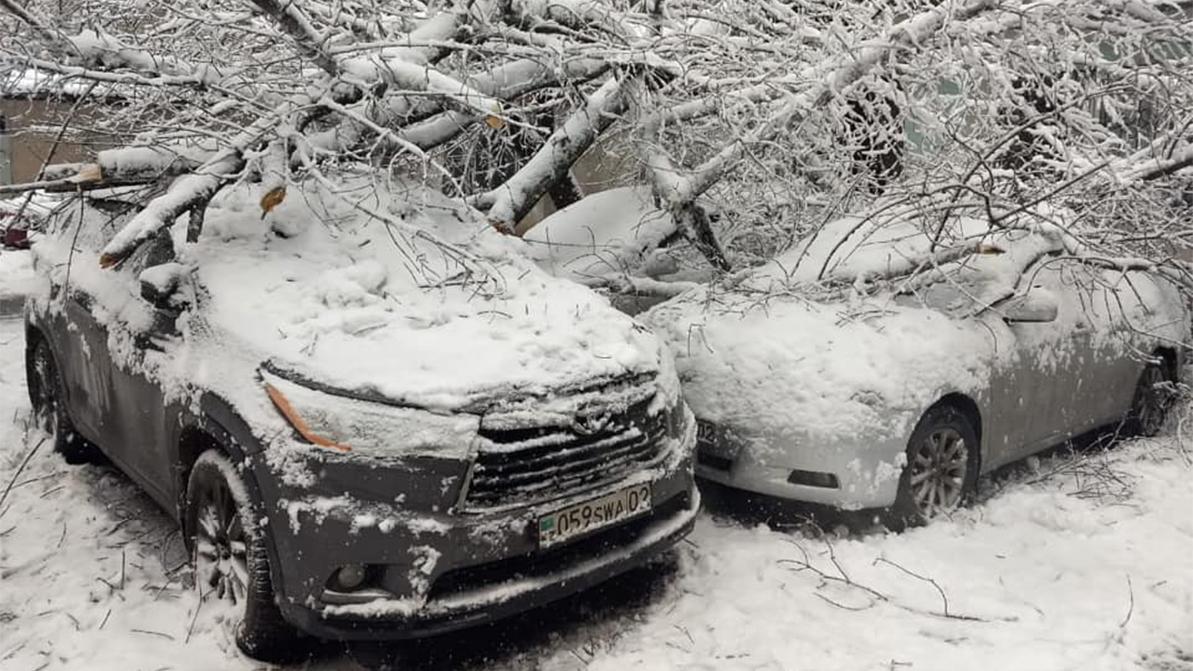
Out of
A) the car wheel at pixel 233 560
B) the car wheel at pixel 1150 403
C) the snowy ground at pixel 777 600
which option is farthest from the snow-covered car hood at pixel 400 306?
the car wheel at pixel 1150 403

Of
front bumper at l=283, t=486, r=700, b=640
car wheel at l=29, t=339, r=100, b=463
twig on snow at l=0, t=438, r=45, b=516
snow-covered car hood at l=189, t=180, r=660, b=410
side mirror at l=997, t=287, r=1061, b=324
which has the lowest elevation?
twig on snow at l=0, t=438, r=45, b=516

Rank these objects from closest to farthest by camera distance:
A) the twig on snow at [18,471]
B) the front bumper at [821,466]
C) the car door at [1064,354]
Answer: the front bumper at [821,466]
the twig on snow at [18,471]
the car door at [1064,354]

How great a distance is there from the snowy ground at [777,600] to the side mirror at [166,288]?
1195 mm

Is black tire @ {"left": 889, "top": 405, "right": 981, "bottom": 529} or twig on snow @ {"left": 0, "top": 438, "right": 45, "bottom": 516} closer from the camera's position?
black tire @ {"left": 889, "top": 405, "right": 981, "bottom": 529}

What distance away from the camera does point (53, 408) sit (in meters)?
5.72

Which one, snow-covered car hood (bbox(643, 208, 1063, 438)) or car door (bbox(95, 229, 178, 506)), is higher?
snow-covered car hood (bbox(643, 208, 1063, 438))

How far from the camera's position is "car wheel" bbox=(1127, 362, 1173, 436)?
21.2 feet

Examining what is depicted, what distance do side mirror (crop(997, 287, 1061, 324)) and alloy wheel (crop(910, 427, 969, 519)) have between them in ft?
2.55

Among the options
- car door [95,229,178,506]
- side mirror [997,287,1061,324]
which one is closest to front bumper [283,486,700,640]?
car door [95,229,178,506]

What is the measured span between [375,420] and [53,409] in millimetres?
3570

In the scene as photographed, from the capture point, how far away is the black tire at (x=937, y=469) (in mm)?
4562

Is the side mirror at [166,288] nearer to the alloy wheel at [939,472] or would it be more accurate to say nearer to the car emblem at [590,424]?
the car emblem at [590,424]

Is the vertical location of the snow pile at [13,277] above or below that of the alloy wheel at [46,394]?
below

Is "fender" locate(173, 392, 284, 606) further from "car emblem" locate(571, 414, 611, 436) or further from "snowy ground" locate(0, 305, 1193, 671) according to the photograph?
"car emblem" locate(571, 414, 611, 436)
